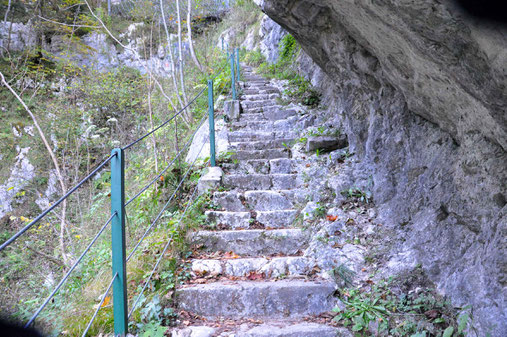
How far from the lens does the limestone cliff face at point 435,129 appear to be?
1.55m

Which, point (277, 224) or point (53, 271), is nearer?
point (277, 224)

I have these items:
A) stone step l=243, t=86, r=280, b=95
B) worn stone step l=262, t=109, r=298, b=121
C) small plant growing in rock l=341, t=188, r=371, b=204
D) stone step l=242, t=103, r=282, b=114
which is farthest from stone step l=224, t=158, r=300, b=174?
stone step l=243, t=86, r=280, b=95

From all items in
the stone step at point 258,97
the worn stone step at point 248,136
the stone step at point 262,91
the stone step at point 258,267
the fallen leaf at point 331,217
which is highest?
the stone step at point 262,91

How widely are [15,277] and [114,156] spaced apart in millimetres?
4037

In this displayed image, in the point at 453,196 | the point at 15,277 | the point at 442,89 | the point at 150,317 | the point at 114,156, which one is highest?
the point at 442,89

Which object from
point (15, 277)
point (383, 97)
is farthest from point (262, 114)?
point (15, 277)

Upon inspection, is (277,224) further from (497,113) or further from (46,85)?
(46,85)

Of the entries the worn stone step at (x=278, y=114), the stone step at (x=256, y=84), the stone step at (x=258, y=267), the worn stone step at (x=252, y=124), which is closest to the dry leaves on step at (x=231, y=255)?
the stone step at (x=258, y=267)

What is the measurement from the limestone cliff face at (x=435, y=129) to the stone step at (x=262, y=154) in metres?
1.29

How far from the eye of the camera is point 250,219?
3293mm

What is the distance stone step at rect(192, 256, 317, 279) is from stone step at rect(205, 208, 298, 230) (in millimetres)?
580

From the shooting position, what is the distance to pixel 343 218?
2.98m

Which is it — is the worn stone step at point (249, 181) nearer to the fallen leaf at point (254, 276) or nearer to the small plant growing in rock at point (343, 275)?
the fallen leaf at point (254, 276)

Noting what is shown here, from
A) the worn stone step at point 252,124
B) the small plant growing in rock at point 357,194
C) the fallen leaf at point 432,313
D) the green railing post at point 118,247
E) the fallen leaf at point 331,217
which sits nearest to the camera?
the green railing post at point 118,247
